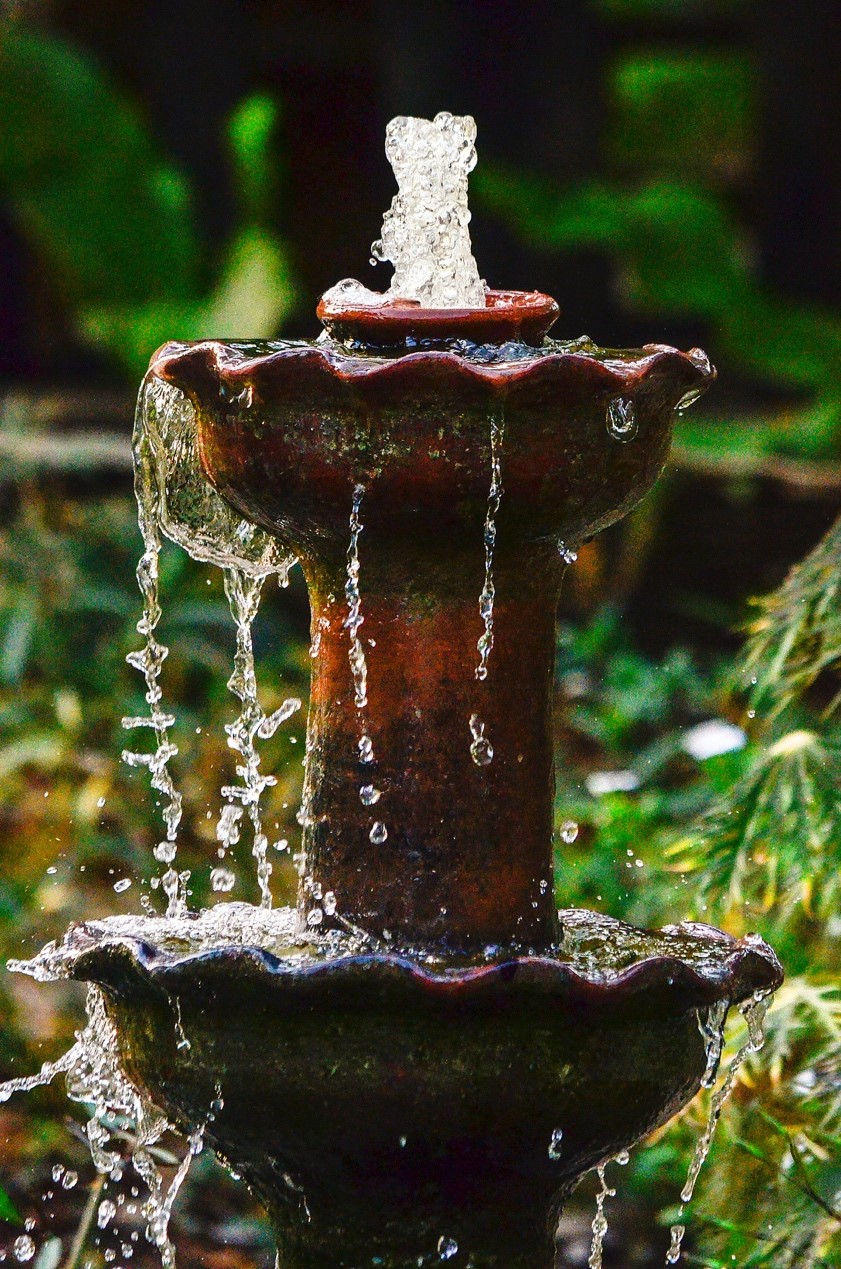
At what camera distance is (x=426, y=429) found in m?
1.87

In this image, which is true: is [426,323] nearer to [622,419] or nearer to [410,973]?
[622,419]

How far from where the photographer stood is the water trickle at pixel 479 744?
202 centimetres

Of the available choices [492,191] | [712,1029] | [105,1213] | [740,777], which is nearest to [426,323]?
[712,1029]

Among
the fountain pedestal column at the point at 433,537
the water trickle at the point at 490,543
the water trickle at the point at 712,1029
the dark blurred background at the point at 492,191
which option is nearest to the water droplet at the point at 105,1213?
the fountain pedestal column at the point at 433,537

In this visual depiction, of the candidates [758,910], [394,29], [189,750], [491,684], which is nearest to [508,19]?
[394,29]

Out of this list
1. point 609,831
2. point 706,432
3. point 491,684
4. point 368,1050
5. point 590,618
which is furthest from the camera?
point 706,432

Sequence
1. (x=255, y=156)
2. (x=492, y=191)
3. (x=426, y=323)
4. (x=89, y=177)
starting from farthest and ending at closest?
(x=89, y=177), (x=492, y=191), (x=255, y=156), (x=426, y=323)

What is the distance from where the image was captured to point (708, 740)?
4.07 meters

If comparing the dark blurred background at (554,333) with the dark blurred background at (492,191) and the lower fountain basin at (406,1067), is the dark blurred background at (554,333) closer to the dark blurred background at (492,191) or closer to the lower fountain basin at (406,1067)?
the dark blurred background at (492,191)

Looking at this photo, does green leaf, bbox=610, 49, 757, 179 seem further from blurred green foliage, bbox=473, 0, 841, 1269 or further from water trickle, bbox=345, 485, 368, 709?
water trickle, bbox=345, 485, 368, 709

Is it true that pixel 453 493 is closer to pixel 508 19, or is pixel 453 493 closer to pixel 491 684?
pixel 491 684

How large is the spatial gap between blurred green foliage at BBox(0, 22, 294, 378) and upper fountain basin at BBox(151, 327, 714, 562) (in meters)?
5.74

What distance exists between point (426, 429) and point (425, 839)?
1.56 feet

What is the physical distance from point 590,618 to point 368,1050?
503cm
